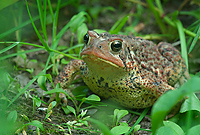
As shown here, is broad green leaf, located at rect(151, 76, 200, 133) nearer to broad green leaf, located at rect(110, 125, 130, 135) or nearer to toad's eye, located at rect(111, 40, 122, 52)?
broad green leaf, located at rect(110, 125, 130, 135)

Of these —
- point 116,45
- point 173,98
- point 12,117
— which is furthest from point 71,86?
point 173,98

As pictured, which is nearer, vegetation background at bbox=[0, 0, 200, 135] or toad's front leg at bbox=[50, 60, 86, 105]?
vegetation background at bbox=[0, 0, 200, 135]

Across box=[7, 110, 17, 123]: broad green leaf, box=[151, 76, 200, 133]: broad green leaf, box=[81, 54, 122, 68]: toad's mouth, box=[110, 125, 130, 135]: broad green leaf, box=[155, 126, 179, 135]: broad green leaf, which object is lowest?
box=[110, 125, 130, 135]: broad green leaf

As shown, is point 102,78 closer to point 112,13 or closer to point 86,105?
point 86,105

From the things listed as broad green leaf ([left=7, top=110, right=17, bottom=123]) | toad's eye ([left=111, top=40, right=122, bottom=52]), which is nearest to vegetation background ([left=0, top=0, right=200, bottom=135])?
broad green leaf ([left=7, top=110, right=17, bottom=123])

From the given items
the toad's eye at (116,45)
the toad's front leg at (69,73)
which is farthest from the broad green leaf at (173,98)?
the toad's front leg at (69,73)

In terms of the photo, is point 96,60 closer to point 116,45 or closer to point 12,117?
point 116,45

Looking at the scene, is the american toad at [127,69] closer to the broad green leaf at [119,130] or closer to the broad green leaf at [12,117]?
the broad green leaf at [119,130]
